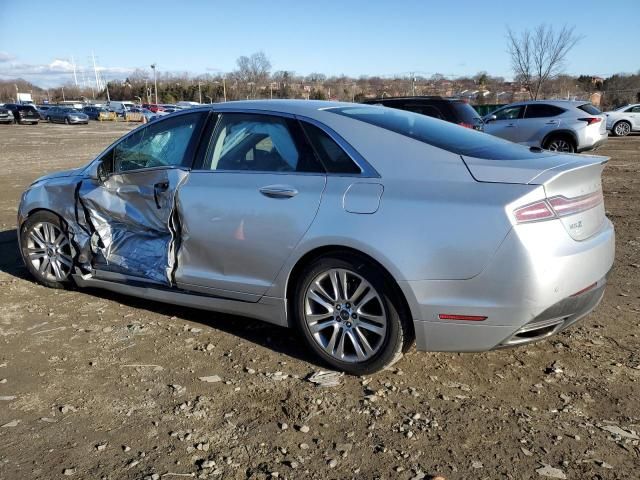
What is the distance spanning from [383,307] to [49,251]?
3.45m

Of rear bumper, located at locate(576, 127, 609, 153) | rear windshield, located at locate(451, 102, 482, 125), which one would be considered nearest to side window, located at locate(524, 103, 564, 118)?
rear bumper, located at locate(576, 127, 609, 153)

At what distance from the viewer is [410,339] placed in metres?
3.38

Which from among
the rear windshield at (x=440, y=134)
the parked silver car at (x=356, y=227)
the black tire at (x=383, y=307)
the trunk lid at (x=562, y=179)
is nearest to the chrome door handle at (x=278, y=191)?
the parked silver car at (x=356, y=227)

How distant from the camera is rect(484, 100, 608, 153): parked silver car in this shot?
49.2ft

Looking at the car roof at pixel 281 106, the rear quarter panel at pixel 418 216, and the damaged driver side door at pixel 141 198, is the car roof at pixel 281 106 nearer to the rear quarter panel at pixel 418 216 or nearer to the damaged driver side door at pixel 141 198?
the damaged driver side door at pixel 141 198

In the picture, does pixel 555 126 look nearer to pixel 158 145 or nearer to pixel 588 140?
pixel 588 140

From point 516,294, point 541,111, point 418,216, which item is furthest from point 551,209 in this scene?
point 541,111

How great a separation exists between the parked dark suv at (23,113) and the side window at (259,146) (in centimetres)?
4893

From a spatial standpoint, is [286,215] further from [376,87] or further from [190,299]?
[376,87]

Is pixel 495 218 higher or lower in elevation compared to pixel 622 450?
higher

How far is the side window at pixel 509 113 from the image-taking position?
1605 centimetres

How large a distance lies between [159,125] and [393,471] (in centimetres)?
319

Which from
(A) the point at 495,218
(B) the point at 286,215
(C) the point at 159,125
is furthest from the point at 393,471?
(C) the point at 159,125

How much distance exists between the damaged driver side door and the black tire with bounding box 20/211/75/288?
1.28 feet
